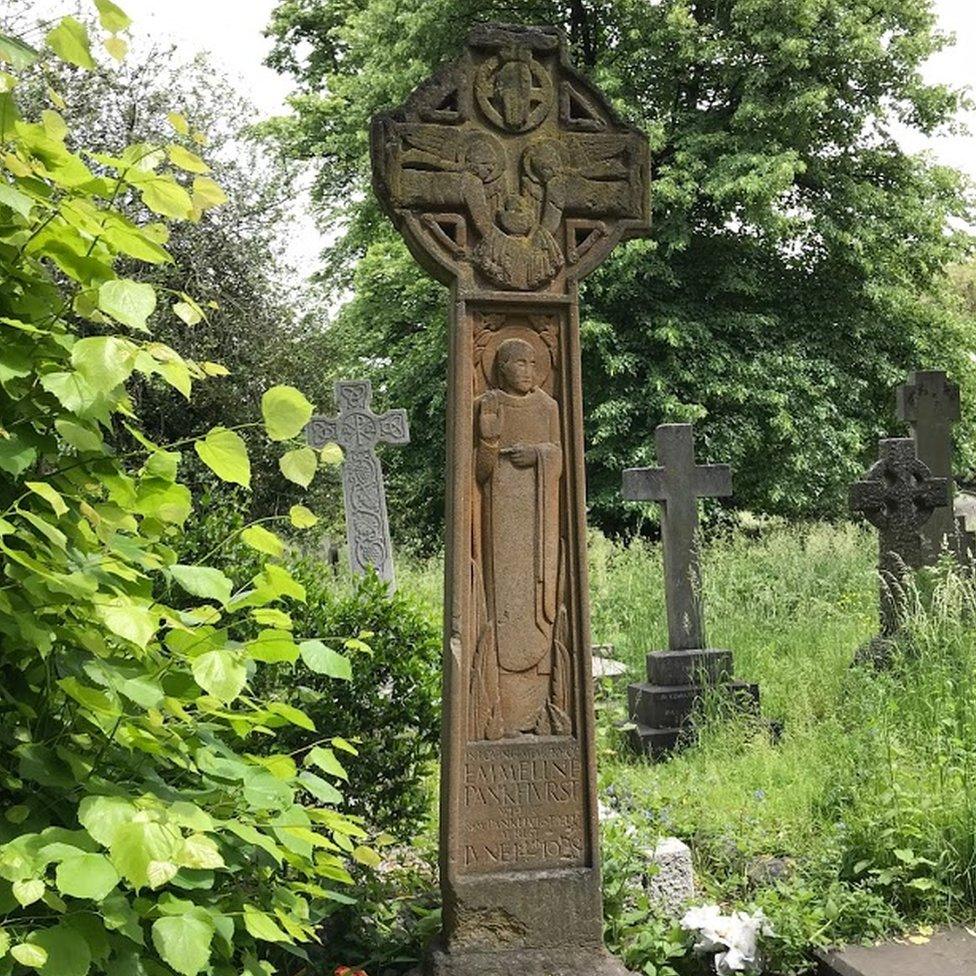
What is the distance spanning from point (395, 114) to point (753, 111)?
12.8 metres

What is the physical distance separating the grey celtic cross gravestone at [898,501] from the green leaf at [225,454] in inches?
247

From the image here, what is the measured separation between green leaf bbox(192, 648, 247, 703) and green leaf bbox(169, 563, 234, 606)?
14 centimetres

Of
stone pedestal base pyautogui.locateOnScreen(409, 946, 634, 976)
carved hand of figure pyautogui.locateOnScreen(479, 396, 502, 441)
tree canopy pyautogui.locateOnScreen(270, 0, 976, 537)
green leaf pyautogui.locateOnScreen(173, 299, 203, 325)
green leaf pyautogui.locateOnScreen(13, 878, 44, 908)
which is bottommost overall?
stone pedestal base pyautogui.locateOnScreen(409, 946, 634, 976)

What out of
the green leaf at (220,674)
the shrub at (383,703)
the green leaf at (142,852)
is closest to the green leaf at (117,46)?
the green leaf at (220,674)

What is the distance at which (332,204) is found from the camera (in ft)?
68.7

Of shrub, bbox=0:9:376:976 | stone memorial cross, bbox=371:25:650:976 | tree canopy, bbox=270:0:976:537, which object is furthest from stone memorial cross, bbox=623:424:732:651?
tree canopy, bbox=270:0:976:537

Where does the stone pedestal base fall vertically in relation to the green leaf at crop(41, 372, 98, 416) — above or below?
below

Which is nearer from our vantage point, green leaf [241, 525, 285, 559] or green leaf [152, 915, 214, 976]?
green leaf [152, 915, 214, 976]

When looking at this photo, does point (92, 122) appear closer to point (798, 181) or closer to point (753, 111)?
point (753, 111)

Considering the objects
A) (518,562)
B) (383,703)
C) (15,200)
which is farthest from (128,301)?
(383,703)

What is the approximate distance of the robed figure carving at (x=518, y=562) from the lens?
12.5 feet

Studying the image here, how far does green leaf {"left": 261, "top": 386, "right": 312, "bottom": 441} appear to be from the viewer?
193 centimetres

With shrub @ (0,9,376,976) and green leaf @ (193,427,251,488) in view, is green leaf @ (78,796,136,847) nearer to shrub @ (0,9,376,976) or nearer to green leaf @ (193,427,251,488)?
shrub @ (0,9,376,976)

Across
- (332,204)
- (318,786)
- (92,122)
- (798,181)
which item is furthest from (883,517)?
(332,204)
